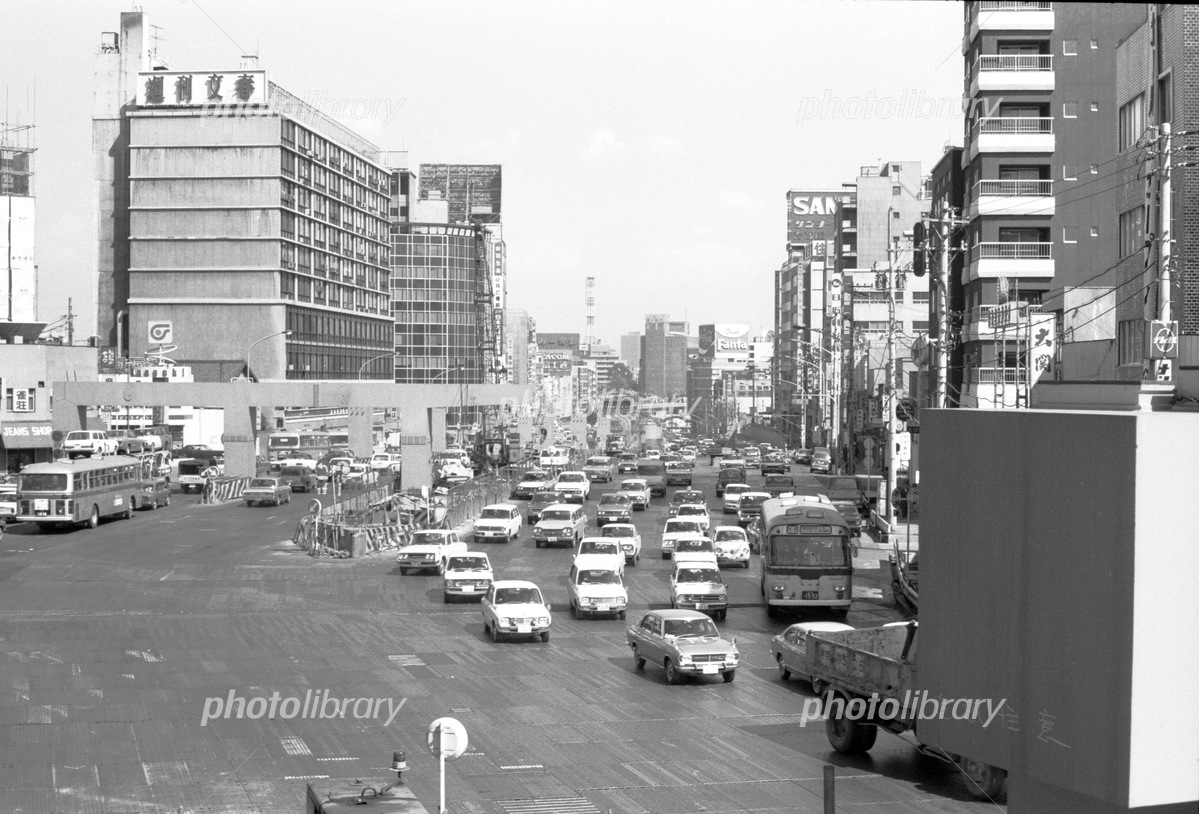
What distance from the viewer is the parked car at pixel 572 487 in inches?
2527

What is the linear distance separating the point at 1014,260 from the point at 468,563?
1062 inches

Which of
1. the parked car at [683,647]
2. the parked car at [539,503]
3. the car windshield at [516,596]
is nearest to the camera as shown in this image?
the parked car at [683,647]

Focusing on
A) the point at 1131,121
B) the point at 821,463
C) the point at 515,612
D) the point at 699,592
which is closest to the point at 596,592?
the point at 699,592

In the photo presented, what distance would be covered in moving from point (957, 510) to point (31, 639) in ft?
82.3

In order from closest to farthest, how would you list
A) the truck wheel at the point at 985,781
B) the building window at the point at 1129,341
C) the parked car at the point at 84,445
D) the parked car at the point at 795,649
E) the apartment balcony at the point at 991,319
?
1. the truck wheel at the point at 985,781
2. the parked car at the point at 795,649
3. the building window at the point at 1129,341
4. the apartment balcony at the point at 991,319
5. the parked car at the point at 84,445

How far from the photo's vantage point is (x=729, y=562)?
43875 mm

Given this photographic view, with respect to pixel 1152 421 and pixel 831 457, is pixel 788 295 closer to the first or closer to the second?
pixel 831 457

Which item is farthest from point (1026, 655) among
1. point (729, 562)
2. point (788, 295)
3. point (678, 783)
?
point (788, 295)

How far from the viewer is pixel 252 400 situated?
7075 centimetres

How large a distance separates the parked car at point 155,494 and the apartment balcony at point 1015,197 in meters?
38.8

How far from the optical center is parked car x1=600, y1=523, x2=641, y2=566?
43844mm

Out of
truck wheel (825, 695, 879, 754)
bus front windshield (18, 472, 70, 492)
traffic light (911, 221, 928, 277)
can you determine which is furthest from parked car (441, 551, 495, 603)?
bus front windshield (18, 472, 70, 492)

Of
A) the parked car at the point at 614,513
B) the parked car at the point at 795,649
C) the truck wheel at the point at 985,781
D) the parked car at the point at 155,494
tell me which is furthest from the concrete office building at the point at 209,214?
the truck wheel at the point at 985,781

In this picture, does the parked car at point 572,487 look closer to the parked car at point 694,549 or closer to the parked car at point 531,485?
the parked car at point 531,485
